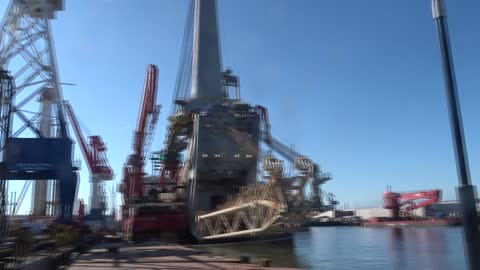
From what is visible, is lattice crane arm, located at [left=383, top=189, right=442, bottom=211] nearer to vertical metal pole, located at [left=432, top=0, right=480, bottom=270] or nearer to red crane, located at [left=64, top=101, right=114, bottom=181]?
red crane, located at [left=64, top=101, right=114, bottom=181]

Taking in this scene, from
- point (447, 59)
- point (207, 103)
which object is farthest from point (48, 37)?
point (447, 59)

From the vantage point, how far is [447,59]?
10516 mm

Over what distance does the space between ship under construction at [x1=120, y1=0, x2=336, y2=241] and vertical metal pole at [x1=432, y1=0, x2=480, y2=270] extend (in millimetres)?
A: 30572

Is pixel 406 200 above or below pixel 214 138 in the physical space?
below

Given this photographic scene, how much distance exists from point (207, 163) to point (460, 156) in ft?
205

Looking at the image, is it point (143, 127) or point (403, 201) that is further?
point (403, 201)

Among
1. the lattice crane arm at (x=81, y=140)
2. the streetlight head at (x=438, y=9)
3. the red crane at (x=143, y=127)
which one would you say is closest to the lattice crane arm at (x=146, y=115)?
the red crane at (x=143, y=127)

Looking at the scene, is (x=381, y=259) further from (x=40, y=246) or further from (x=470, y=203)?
(x=470, y=203)

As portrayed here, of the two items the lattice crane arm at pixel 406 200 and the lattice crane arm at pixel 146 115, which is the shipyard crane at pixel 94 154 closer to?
the lattice crane arm at pixel 146 115

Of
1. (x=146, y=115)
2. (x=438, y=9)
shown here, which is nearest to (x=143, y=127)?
(x=146, y=115)

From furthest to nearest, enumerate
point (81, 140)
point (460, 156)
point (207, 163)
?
point (81, 140)
point (207, 163)
point (460, 156)

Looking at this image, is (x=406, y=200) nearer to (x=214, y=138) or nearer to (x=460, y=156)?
(x=214, y=138)

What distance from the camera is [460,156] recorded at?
9.73 m

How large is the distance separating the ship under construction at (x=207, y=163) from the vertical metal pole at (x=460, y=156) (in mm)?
30572
